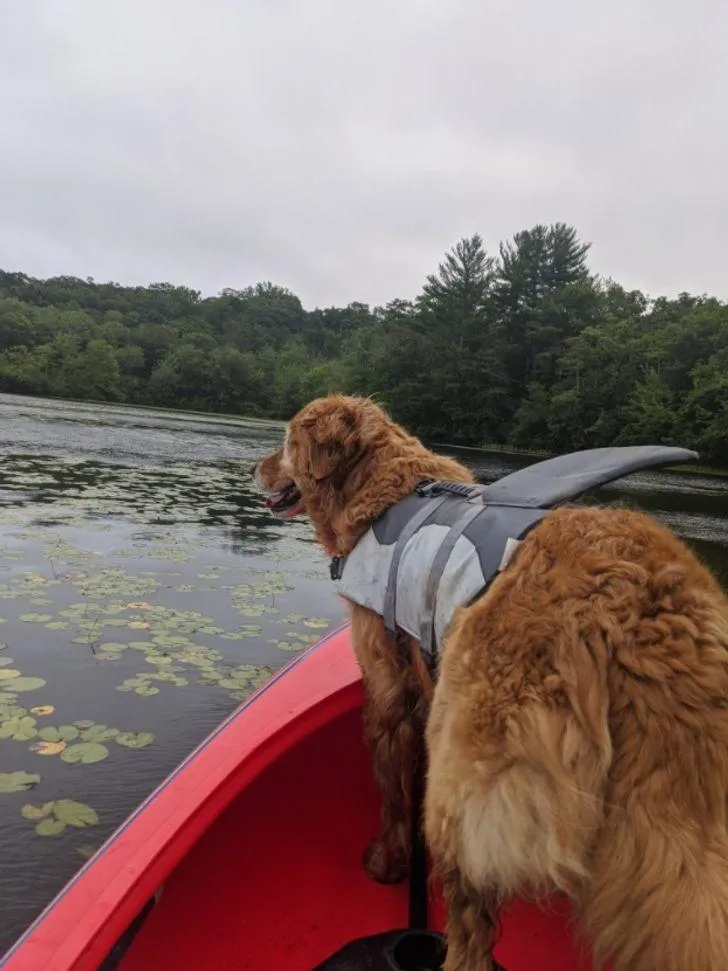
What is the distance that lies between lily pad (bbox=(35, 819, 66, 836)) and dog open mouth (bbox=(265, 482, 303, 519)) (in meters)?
1.93

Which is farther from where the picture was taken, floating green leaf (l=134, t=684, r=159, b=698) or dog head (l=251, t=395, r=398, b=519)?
floating green leaf (l=134, t=684, r=159, b=698)

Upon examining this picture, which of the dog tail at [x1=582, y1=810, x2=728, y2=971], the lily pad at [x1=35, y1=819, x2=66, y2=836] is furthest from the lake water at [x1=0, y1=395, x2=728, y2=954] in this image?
the dog tail at [x1=582, y1=810, x2=728, y2=971]

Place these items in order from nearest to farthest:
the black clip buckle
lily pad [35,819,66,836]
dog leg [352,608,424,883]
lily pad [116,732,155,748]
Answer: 1. dog leg [352,608,424,883]
2. the black clip buckle
3. lily pad [35,819,66,836]
4. lily pad [116,732,155,748]

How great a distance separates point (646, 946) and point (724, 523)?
1870cm

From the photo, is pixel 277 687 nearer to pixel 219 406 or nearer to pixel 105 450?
pixel 105 450

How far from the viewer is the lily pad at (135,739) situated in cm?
418

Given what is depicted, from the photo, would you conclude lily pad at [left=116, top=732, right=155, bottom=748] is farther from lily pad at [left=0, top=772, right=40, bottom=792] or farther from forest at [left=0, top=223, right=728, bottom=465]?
forest at [left=0, top=223, right=728, bottom=465]


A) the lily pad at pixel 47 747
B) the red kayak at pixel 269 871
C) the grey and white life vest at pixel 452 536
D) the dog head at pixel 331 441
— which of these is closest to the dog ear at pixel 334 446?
the dog head at pixel 331 441

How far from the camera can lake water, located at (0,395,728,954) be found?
11.6 ft

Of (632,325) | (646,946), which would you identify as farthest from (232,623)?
(632,325)

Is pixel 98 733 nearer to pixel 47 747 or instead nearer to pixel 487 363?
pixel 47 747

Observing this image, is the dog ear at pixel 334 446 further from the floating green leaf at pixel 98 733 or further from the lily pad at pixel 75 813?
the floating green leaf at pixel 98 733

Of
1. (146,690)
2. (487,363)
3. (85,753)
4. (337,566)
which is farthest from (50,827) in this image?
(487,363)

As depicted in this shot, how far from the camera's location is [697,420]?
4772 centimetres
